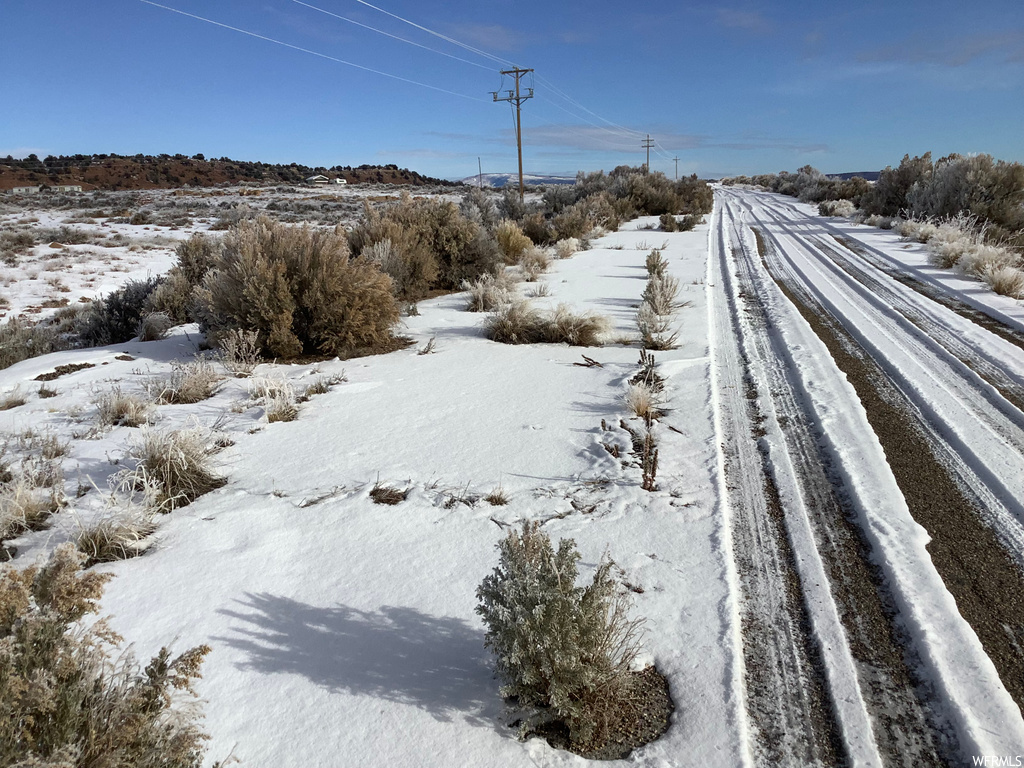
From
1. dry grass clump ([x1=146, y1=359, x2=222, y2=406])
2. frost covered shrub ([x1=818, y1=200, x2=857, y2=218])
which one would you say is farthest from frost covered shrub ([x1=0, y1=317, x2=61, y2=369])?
frost covered shrub ([x1=818, y1=200, x2=857, y2=218])

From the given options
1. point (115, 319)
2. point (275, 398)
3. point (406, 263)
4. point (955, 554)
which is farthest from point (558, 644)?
point (115, 319)

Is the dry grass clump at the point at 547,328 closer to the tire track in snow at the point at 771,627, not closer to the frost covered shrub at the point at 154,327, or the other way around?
the tire track in snow at the point at 771,627

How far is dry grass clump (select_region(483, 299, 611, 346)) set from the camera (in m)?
8.13

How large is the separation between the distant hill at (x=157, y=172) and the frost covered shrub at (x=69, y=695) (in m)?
68.7

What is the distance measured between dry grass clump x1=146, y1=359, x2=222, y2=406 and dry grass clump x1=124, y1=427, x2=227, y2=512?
5.58 feet

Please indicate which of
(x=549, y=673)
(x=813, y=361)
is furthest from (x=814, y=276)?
(x=549, y=673)

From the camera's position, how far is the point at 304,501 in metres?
4.12

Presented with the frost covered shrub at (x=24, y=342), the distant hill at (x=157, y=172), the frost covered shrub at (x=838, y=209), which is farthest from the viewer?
the distant hill at (x=157, y=172)

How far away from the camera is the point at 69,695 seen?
1688 mm

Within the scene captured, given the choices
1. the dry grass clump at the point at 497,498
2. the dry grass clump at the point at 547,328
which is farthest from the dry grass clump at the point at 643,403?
the dry grass clump at the point at 547,328

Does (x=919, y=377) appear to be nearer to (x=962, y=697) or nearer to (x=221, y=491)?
(x=962, y=697)

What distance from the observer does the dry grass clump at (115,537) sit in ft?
11.4

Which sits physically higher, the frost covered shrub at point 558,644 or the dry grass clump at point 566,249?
the dry grass clump at point 566,249

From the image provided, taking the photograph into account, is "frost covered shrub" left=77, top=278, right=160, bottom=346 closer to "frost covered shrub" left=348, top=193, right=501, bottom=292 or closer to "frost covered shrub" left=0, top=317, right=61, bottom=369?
"frost covered shrub" left=0, top=317, right=61, bottom=369
